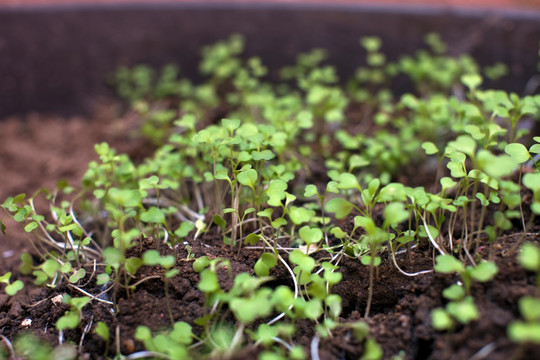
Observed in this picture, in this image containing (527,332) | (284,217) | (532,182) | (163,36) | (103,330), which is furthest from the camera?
(163,36)

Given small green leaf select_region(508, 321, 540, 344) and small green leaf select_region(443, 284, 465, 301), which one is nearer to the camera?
small green leaf select_region(508, 321, 540, 344)

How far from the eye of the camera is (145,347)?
896 mm

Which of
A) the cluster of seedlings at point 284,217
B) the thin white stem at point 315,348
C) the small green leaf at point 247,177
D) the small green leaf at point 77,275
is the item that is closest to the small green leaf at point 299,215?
the cluster of seedlings at point 284,217

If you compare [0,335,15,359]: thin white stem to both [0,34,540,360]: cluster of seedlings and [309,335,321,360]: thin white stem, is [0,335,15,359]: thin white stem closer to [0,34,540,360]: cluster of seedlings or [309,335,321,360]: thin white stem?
[0,34,540,360]: cluster of seedlings

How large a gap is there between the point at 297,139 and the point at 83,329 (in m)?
1.06

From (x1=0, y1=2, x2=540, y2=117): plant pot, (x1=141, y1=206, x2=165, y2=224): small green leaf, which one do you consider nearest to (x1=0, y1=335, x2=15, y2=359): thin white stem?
Result: (x1=141, y1=206, x2=165, y2=224): small green leaf

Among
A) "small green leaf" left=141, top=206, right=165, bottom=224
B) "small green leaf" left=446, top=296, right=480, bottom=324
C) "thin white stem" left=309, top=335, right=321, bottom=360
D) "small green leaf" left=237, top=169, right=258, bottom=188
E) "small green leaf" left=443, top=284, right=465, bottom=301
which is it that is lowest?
"thin white stem" left=309, top=335, right=321, bottom=360

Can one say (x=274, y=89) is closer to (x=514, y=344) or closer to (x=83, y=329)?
(x=83, y=329)

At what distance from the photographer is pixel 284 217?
4.12ft

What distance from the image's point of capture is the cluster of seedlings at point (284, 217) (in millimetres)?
844

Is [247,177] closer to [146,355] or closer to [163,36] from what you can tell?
[146,355]

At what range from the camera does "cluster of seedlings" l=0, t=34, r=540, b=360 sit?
84 cm

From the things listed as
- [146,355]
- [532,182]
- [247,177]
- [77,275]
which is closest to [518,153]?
[532,182]

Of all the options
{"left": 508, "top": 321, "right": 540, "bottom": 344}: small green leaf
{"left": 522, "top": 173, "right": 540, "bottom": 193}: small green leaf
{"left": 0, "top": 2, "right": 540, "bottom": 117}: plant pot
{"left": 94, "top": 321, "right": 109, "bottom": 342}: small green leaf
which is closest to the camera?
{"left": 508, "top": 321, "right": 540, "bottom": 344}: small green leaf
